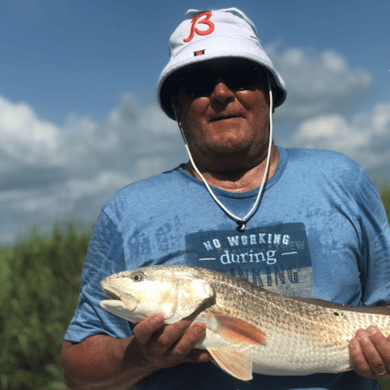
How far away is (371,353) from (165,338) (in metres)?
1.21

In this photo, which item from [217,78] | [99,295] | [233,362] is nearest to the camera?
[233,362]

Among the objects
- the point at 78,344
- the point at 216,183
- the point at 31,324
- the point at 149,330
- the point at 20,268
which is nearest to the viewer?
the point at 149,330

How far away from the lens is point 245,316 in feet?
8.93

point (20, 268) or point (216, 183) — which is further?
point (20, 268)

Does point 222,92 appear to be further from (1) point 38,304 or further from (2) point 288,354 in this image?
(1) point 38,304

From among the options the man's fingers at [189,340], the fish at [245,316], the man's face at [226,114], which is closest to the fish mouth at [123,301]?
the fish at [245,316]

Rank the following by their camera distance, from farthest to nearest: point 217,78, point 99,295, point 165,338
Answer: point 217,78 → point 99,295 → point 165,338

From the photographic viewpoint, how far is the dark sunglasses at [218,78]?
335 centimetres

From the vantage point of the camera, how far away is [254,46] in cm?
352

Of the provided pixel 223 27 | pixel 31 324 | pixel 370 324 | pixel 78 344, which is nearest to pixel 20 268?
pixel 31 324

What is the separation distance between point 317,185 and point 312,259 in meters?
0.53

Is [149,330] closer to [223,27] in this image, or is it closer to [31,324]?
[223,27]

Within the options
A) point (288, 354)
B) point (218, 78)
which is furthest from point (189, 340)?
point (218, 78)

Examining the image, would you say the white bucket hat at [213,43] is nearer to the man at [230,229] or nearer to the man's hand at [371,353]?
the man at [230,229]
